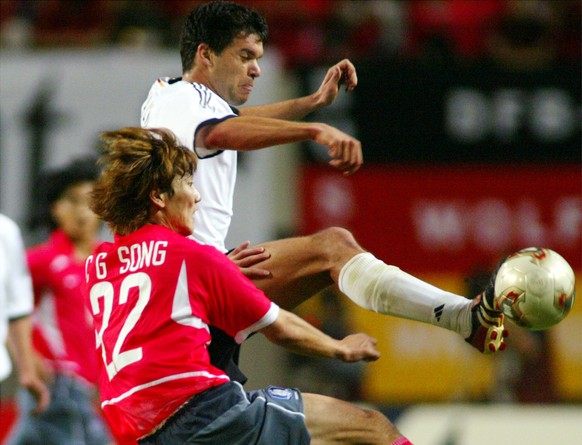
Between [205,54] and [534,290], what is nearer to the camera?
[534,290]

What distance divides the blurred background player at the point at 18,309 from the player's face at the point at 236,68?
227 centimetres

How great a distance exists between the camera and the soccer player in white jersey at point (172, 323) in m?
4.20

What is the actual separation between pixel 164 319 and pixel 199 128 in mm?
867

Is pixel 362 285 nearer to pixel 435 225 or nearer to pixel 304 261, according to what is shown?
pixel 304 261

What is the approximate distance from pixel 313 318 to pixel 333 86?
5.44 metres

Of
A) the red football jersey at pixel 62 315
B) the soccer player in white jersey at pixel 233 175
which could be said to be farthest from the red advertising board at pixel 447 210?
the soccer player in white jersey at pixel 233 175

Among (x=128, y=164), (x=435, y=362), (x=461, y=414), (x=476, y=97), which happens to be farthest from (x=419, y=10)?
(x=128, y=164)

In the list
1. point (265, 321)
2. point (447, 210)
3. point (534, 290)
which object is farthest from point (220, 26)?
point (447, 210)

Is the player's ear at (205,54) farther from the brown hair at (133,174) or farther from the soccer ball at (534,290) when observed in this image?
the soccer ball at (534,290)

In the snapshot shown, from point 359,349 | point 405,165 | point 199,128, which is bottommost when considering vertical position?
point 405,165

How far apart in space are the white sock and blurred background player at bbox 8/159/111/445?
8.95ft

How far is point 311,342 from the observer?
171 inches

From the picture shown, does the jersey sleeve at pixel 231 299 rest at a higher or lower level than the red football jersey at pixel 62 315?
higher

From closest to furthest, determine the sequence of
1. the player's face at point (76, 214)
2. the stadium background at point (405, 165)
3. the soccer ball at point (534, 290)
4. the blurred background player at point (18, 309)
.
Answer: the soccer ball at point (534, 290), the blurred background player at point (18, 309), the player's face at point (76, 214), the stadium background at point (405, 165)
